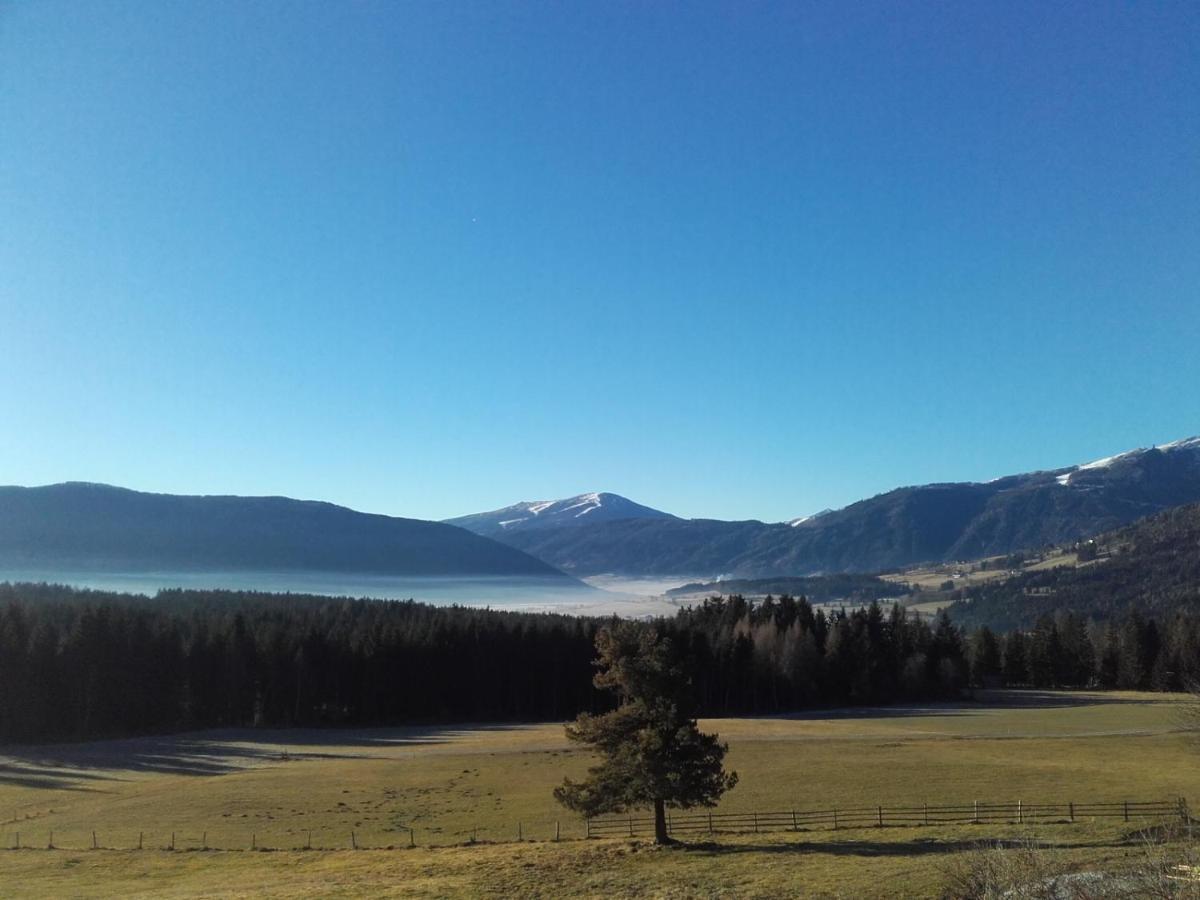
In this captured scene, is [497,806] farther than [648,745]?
Yes

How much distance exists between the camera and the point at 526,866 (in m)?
31.3

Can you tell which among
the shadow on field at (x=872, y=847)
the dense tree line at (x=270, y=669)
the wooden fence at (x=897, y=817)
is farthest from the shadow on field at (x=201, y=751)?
the shadow on field at (x=872, y=847)

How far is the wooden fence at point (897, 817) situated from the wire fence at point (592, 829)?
0.14ft

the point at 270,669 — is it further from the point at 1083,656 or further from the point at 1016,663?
the point at 1083,656

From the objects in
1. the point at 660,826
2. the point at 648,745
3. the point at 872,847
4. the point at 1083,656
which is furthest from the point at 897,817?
the point at 1083,656

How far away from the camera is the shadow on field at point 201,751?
62.5m

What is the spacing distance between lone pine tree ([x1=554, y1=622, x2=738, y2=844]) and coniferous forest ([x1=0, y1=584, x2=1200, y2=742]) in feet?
229

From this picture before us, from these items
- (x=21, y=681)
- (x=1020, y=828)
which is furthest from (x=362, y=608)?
(x=1020, y=828)

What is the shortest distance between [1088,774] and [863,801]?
53.0ft

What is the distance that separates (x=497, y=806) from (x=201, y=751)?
133ft

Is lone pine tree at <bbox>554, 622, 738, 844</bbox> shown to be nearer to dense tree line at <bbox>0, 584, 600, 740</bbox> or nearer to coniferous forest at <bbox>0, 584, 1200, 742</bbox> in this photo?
coniferous forest at <bbox>0, 584, 1200, 742</bbox>

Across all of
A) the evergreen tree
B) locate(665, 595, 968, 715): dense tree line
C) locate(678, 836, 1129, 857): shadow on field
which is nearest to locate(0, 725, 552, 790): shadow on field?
locate(665, 595, 968, 715): dense tree line

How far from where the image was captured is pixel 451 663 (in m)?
110

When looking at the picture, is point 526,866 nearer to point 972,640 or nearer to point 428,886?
point 428,886
